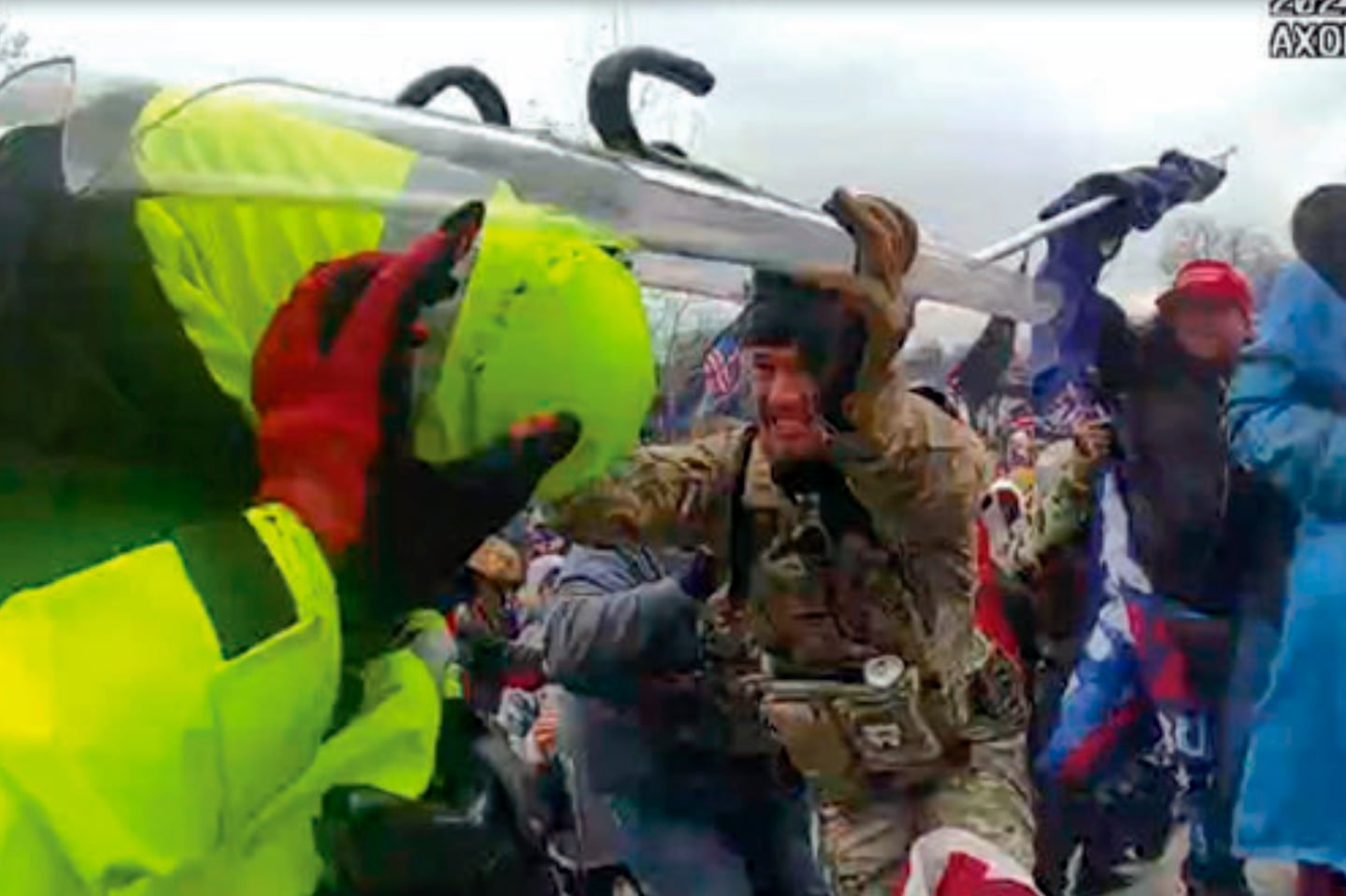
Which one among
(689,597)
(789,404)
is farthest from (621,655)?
(789,404)

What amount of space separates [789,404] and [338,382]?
170 cm

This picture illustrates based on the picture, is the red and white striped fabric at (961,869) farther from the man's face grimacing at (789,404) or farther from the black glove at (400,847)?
the black glove at (400,847)

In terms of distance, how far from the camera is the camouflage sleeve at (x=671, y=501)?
Result: 127 inches

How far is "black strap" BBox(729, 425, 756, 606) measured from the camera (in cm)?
334

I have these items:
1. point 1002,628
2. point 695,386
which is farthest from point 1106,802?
point 695,386

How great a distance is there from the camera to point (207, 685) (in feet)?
4.40

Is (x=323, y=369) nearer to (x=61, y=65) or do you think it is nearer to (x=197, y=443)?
(x=197, y=443)

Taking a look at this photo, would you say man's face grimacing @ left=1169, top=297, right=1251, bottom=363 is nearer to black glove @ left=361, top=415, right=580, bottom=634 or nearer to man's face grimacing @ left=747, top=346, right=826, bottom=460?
man's face grimacing @ left=747, top=346, right=826, bottom=460

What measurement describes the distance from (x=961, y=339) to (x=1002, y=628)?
29.2 inches

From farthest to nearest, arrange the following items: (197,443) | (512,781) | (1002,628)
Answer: (1002,628), (512,781), (197,443)

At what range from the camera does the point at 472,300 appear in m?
1.62

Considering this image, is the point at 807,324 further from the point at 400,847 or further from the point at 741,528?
the point at 400,847

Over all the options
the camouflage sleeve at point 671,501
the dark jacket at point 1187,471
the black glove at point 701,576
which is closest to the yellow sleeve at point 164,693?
the camouflage sleeve at point 671,501

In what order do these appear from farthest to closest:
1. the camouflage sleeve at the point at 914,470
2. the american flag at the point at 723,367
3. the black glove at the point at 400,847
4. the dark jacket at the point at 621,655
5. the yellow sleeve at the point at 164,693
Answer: the dark jacket at the point at 621,655 → the american flag at the point at 723,367 → the camouflage sleeve at the point at 914,470 → the black glove at the point at 400,847 → the yellow sleeve at the point at 164,693
